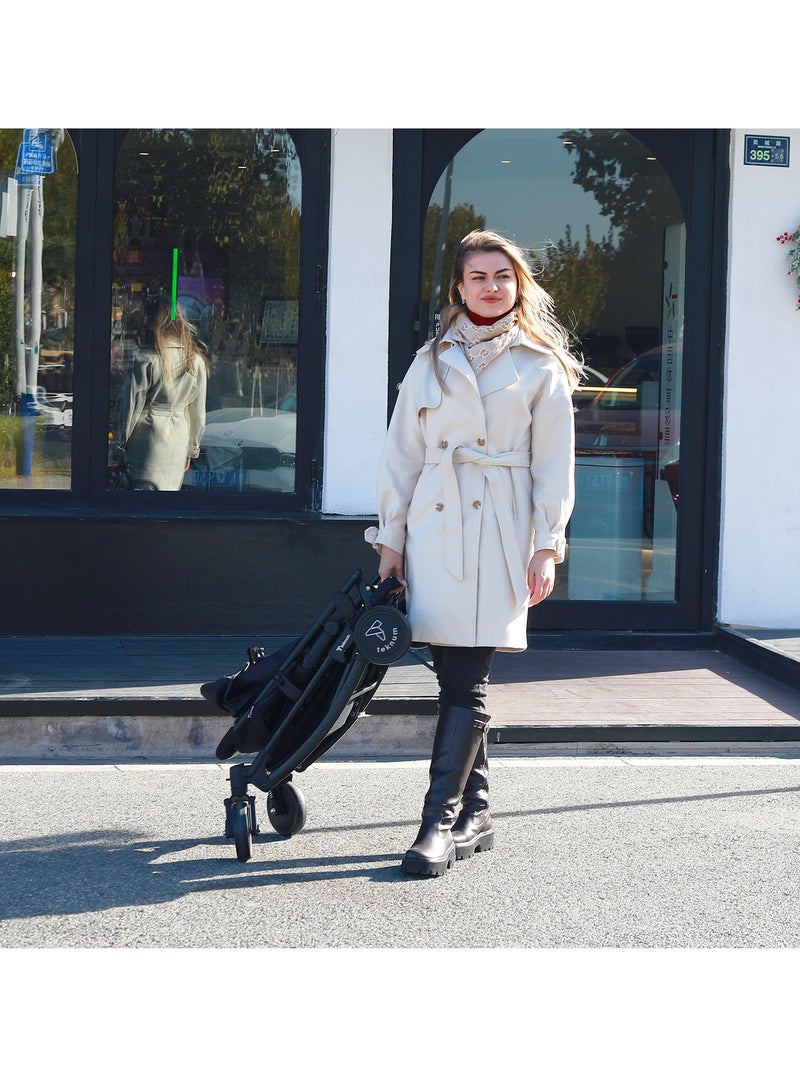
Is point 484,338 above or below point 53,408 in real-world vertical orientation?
above

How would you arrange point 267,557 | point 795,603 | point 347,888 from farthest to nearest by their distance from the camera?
point 795,603 < point 267,557 < point 347,888

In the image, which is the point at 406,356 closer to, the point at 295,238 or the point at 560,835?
the point at 295,238

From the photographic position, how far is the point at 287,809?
4898mm

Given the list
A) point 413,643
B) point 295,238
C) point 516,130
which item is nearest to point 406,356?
point 295,238

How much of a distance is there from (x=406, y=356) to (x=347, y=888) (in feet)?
14.5

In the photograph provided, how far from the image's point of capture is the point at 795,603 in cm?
859

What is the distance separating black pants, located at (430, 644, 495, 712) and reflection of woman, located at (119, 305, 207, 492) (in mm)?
4089

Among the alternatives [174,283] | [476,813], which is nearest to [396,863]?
[476,813]

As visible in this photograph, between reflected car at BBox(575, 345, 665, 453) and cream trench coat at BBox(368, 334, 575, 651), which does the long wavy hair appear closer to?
cream trench coat at BBox(368, 334, 575, 651)

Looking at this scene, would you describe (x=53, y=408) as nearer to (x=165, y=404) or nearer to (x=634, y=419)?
(x=165, y=404)

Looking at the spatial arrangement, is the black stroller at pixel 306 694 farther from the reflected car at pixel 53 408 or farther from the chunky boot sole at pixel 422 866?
the reflected car at pixel 53 408

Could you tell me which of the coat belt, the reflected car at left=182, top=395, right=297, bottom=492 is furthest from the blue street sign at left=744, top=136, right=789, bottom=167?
the coat belt

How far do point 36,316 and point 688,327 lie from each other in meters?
3.81

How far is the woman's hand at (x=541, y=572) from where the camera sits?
14.9 ft
